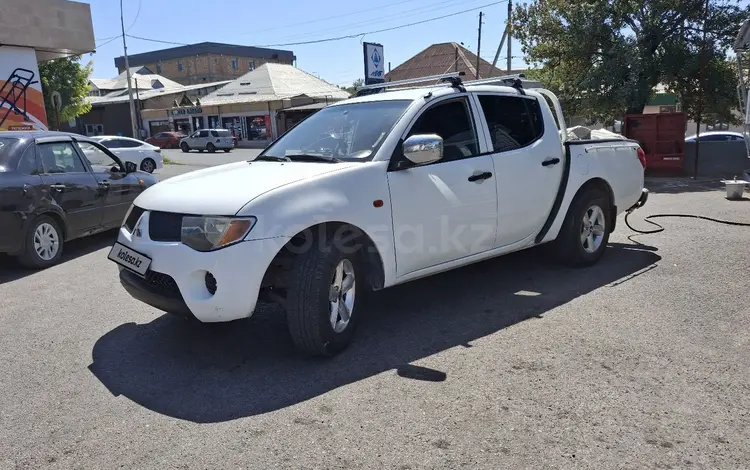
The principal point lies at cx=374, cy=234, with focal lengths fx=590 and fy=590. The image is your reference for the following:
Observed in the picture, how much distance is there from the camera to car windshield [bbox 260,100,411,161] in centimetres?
455

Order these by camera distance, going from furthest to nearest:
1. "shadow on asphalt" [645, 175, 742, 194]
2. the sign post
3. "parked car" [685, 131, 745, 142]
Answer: "parked car" [685, 131, 745, 142] → "shadow on asphalt" [645, 175, 742, 194] → the sign post

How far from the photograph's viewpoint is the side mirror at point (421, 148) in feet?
14.0

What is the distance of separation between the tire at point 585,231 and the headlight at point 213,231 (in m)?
3.60

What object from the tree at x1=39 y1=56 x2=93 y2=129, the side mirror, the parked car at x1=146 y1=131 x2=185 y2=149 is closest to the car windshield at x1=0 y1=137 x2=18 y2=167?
the side mirror

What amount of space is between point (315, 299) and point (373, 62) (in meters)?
9.41

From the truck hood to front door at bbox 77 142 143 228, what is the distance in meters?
3.84

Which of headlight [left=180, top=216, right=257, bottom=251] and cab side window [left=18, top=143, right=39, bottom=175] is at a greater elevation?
cab side window [left=18, top=143, right=39, bottom=175]

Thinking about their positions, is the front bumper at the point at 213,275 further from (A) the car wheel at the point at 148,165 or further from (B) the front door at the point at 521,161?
(A) the car wheel at the point at 148,165

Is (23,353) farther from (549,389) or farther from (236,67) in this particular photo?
(236,67)

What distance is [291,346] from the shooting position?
14.3 ft

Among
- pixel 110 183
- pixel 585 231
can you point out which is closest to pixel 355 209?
pixel 585 231

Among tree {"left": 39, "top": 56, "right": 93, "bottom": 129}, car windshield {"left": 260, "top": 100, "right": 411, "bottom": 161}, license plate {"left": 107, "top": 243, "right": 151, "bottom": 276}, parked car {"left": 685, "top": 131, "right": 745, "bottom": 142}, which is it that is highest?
tree {"left": 39, "top": 56, "right": 93, "bottom": 129}

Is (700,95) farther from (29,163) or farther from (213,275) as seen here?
(213,275)

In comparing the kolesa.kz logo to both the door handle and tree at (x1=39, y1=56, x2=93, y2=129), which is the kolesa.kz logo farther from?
tree at (x1=39, y1=56, x2=93, y2=129)
